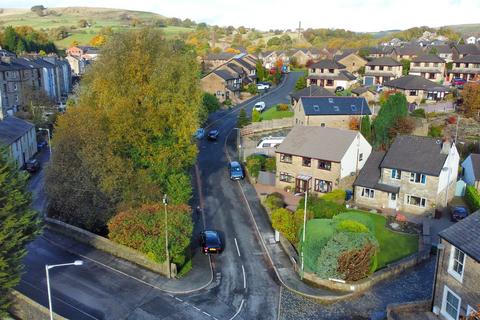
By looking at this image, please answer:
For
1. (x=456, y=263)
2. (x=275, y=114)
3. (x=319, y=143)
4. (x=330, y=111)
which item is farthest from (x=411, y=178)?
(x=275, y=114)

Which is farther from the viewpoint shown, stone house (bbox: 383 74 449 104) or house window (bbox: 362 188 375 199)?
stone house (bbox: 383 74 449 104)

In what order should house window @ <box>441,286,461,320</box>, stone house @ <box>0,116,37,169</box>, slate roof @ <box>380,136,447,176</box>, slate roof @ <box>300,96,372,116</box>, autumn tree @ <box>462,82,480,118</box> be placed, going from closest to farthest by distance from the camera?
1. house window @ <box>441,286,461,320</box>
2. slate roof @ <box>380,136,447,176</box>
3. stone house @ <box>0,116,37,169</box>
4. slate roof @ <box>300,96,372,116</box>
5. autumn tree @ <box>462,82,480,118</box>

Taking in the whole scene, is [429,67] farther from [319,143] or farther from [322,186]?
[322,186]

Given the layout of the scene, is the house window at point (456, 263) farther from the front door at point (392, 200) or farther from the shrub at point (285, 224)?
the front door at point (392, 200)

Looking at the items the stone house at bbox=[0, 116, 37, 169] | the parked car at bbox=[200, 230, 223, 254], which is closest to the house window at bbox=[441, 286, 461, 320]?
the parked car at bbox=[200, 230, 223, 254]

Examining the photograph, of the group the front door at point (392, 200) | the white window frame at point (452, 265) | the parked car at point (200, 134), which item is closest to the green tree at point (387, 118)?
the front door at point (392, 200)

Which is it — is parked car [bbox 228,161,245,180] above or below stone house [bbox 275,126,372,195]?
below

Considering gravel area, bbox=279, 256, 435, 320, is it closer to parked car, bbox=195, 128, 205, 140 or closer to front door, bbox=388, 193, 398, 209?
front door, bbox=388, 193, 398, 209
